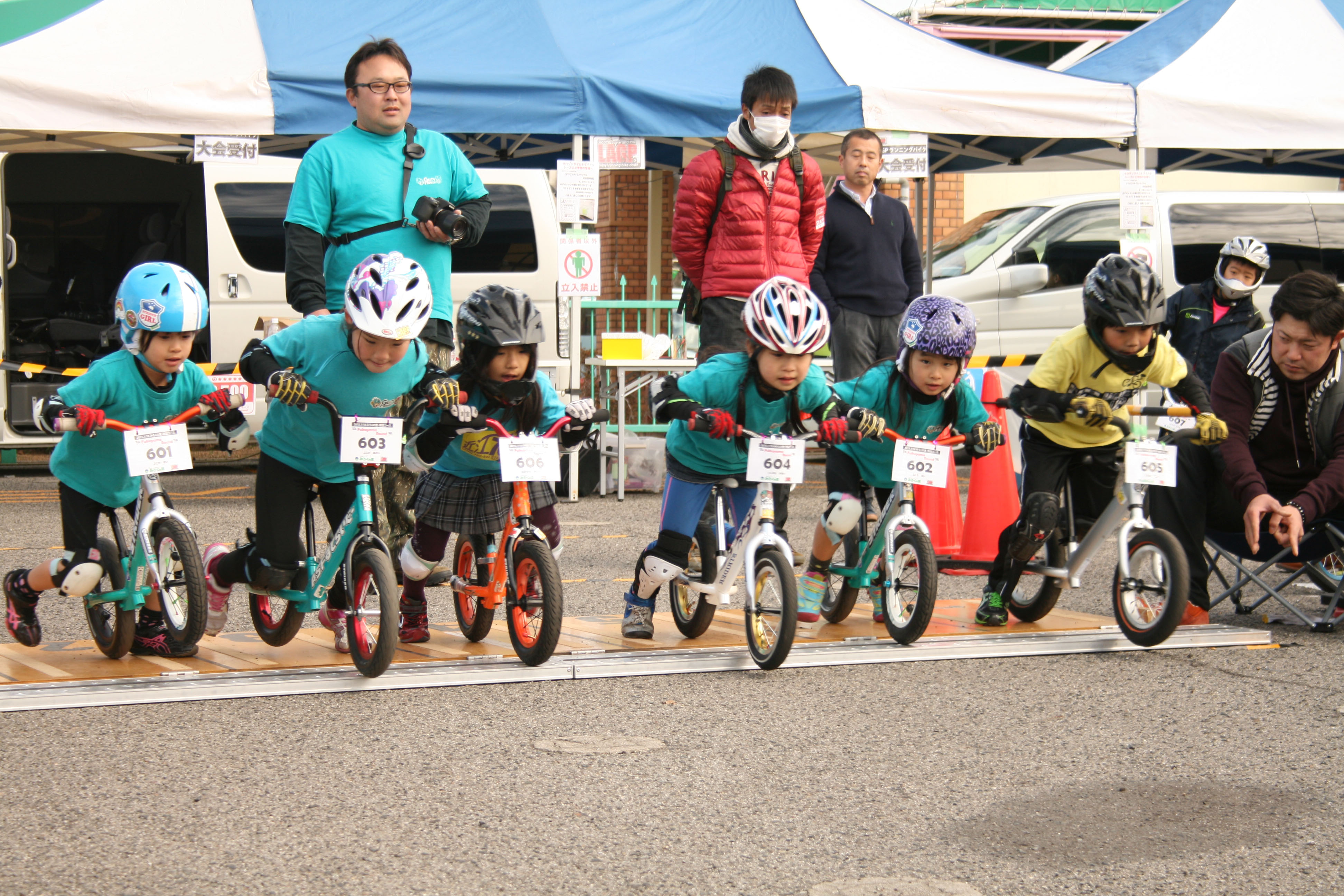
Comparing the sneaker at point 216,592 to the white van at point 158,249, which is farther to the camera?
the white van at point 158,249

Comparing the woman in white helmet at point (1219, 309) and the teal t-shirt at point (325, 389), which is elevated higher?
the woman in white helmet at point (1219, 309)

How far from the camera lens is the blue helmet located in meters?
5.21

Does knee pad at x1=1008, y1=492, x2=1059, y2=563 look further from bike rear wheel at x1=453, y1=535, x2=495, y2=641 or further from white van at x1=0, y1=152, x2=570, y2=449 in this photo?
white van at x1=0, y1=152, x2=570, y2=449

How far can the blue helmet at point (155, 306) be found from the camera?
5.21 metres

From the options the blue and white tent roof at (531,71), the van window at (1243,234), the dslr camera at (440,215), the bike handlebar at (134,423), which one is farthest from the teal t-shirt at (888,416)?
the van window at (1243,234)

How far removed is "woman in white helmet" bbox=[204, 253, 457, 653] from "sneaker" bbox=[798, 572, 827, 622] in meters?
1.87

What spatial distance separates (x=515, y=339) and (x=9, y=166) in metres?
10.1

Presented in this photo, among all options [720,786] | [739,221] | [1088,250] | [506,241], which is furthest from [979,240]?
[720,786]

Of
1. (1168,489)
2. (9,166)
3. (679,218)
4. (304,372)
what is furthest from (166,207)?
(1168,489)

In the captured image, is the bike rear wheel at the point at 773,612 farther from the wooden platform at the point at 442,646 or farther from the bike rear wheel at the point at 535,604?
the bike rear wheel at the point at 535,604

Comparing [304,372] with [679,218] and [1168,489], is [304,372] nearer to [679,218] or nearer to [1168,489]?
[679,218]

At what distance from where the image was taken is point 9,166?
532 inches

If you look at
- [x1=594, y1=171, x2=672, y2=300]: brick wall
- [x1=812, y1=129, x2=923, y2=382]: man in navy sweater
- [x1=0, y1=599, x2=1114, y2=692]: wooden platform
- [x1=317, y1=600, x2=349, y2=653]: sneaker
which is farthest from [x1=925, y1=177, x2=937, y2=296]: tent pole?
[x1=317, y1=600, x2=349, y2=653]: sneaker

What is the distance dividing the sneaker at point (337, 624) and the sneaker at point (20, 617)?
41.5 inches
